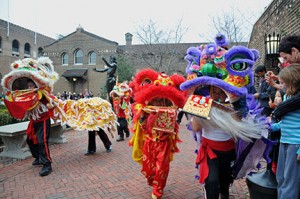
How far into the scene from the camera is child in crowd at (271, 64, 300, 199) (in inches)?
83.8

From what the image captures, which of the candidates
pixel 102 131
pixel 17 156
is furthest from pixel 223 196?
pixel 17 156

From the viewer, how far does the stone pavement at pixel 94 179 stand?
12.3 ft

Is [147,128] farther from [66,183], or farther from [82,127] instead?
[82,127]

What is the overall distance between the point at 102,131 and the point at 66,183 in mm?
1927

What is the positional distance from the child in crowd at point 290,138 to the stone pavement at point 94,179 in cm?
157

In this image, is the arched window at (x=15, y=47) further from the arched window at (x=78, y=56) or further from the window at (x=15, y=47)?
the arched window at (x=78, y=56)

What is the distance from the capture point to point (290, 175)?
7.03ft

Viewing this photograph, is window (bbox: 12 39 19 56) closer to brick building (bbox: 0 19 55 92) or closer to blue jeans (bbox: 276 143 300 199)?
brick building (bbox: 0 19 55 92)

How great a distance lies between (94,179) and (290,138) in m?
3.40

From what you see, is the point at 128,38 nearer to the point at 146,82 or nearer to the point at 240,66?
the point at 146,82

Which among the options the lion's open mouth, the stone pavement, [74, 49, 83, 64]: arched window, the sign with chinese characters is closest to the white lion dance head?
the stone pavement

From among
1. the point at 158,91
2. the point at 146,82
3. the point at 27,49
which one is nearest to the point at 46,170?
the point at 146,82

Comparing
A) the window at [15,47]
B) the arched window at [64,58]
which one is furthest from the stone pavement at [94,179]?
the window at [15,47]

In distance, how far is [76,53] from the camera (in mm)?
29922
